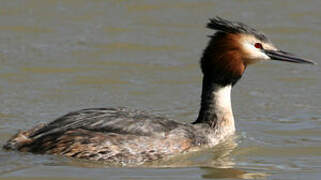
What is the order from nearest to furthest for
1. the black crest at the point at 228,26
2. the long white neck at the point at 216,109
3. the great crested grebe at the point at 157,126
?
the great crested grebe at the point at 157,126 → the black crest at the point at 228,26 → the long white neck at the point at 216,109

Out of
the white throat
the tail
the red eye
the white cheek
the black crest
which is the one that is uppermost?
the black crest

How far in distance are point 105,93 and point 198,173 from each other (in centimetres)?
399

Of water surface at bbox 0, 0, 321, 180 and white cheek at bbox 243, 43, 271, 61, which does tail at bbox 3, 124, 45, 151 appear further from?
white cheek at bbox 243, 43, 271, 61

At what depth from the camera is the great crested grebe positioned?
9.38 m

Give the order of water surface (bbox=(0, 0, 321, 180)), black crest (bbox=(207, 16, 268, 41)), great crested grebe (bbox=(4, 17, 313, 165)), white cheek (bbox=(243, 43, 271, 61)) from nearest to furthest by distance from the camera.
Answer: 1. great crested grebe (bbox=(4, 17, 313, 165))
2. water surface (bbox=(0, 0, 321, 180))
3. black crest (bbox=(207, 16, 268, 41))
4. white cheek (bbox=(243, 43, 271, 61))

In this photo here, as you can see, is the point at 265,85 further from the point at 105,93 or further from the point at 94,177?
the point at 94,177

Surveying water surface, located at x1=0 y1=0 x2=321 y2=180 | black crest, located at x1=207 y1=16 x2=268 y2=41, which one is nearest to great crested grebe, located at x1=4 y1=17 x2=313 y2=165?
black crest, located at x1=207 y1=16 x2=268 y2=41

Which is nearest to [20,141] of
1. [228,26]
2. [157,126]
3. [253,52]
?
[157,126]

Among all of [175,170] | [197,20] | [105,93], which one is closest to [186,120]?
[105,93]

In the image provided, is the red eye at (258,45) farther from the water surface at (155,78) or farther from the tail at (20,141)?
the tail at (20,141)

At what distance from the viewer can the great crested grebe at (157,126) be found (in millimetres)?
9375

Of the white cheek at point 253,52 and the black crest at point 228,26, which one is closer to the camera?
the black crest at point 228,26

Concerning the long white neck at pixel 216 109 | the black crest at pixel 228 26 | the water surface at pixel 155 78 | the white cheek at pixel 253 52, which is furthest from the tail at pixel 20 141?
the white cheek at pixel 253 52

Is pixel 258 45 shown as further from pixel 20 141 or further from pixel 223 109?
pixel 20 141
